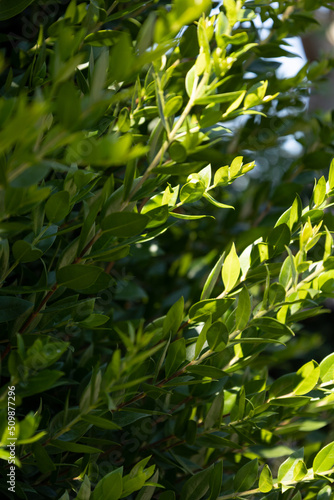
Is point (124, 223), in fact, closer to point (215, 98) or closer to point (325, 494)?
point (215, 98)

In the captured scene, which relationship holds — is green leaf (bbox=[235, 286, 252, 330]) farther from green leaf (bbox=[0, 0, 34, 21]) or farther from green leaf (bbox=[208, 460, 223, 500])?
green leaf (bbox=[0, 0, 34, 21])

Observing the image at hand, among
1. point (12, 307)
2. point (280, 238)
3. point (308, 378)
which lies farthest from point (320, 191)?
point (12, 307)

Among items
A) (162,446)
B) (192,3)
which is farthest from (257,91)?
(162,446)

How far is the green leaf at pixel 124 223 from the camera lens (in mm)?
312

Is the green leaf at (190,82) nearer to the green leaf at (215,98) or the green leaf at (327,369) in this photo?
the green leaf at (215,98)

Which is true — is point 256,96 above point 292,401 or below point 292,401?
above

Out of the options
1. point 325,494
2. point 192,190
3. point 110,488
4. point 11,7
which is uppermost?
point 11,7

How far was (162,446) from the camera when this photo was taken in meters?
0.47

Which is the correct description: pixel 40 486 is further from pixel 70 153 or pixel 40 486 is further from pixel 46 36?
pixel 46 36

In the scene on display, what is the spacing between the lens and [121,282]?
1.85 feet

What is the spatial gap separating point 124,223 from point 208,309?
0.33ft

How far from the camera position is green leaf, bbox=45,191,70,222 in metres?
0.31

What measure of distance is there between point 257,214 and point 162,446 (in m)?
0.41

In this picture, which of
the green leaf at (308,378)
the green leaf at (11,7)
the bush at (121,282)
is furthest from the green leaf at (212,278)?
the green leaf at (11,7)
